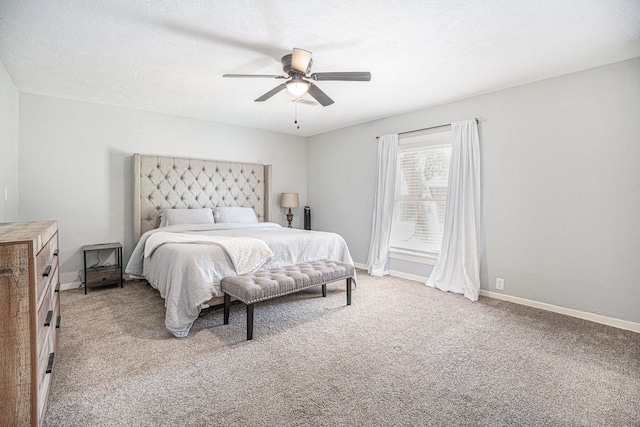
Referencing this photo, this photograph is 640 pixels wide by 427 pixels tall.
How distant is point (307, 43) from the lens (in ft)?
8.25

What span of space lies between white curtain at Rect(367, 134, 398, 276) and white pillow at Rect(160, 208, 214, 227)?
2.49 m

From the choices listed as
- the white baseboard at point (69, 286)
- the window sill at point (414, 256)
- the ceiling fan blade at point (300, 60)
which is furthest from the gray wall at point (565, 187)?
the white baseboard at point (69, 286)

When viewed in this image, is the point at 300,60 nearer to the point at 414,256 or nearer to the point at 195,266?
the point at 195,266

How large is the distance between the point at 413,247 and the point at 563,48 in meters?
2.78

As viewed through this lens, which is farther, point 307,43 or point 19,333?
point 307,43


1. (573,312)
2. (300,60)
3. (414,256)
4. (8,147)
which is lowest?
(573,312)

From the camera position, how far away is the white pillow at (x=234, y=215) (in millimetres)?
4762

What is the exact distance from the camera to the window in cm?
421

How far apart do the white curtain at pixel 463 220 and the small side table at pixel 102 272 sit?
4.08 m

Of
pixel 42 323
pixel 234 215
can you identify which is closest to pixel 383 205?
pixel 234 215

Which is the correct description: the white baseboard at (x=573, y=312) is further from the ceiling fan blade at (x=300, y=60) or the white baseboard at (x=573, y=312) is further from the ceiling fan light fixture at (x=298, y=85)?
the ceiling fan blade at (x=300, y=60)

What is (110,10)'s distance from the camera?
6.88ft

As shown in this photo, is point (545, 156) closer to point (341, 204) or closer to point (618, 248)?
point (618, 248)

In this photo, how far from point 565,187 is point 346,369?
2.81 meters
